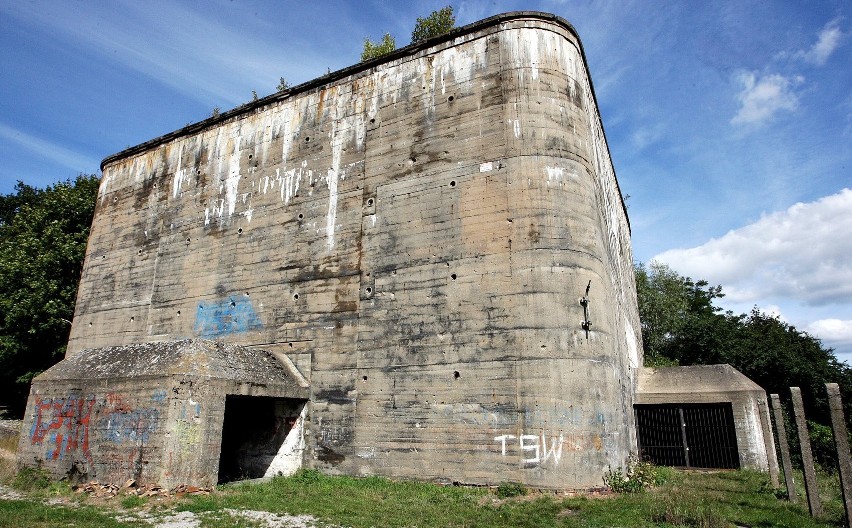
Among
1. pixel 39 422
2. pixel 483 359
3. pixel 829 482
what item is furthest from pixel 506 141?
pixel 39 422

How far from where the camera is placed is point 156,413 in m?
9.84

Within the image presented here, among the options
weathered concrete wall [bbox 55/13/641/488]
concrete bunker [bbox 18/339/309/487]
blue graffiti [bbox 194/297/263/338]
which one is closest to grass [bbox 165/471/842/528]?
weathered concrete wall [bbox 55/13/641/488]

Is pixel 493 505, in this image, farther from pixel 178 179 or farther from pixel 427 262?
pixel 178 179

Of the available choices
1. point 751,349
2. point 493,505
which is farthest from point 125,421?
point 751,349

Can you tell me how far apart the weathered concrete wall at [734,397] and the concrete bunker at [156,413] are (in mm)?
10033

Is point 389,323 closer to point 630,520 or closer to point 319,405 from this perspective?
point 319,405

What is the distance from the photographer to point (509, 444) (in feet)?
Answer: 33.8

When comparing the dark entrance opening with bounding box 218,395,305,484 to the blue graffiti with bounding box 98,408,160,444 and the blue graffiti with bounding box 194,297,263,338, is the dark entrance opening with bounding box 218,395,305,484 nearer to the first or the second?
the blue graffiti with bounding box 194,297,263,338

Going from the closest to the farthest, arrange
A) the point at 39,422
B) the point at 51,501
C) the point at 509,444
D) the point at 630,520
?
the point at 630,520, the point at 51,501, the point at 509,444, the point at 39,422

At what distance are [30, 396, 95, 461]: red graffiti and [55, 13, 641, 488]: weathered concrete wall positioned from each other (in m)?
4.05

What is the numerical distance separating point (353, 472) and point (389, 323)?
Answer: 3294 millimetres

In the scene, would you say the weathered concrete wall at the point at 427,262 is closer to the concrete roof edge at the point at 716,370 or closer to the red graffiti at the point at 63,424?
the concrete roof edge at the point at 716,370

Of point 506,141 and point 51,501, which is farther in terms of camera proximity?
point 506,141

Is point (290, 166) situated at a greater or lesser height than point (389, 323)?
greater
